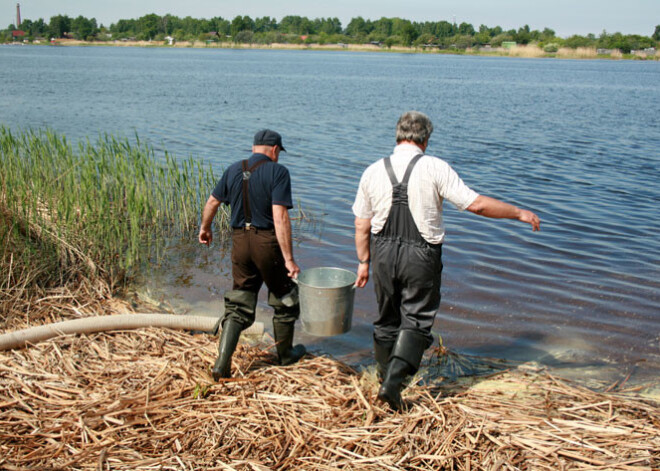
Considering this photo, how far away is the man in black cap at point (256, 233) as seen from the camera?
468 centimetres

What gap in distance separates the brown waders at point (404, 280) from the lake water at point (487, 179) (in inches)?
67.8

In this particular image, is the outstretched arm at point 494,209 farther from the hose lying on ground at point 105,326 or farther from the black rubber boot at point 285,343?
the hose lying on ground at point 105,326

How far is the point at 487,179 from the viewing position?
14281 mm

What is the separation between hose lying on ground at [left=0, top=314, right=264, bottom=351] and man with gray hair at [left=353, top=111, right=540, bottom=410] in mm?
1593

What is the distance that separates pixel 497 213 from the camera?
4.11m

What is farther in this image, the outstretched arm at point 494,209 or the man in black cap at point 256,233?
the man in black cap at point 256,233

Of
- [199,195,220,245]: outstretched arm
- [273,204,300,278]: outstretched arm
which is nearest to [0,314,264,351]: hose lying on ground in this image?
[199,195,220,245]: outstretched arm

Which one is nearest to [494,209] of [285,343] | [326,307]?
[326,307]

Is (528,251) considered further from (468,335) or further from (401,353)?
(401,353)

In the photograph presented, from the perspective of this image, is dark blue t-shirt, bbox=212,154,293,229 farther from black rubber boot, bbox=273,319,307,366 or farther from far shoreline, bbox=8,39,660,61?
far shoreline, bbox=8,39,660,61

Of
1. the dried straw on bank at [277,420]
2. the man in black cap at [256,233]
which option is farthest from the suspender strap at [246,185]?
the dried straw on bank at [277,420]

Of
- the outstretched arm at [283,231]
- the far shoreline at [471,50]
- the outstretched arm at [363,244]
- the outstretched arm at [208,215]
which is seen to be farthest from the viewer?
the far shoreline at [471,50]

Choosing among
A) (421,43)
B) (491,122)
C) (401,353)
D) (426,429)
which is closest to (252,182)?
(401,353)

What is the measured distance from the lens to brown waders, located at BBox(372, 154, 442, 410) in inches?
168
